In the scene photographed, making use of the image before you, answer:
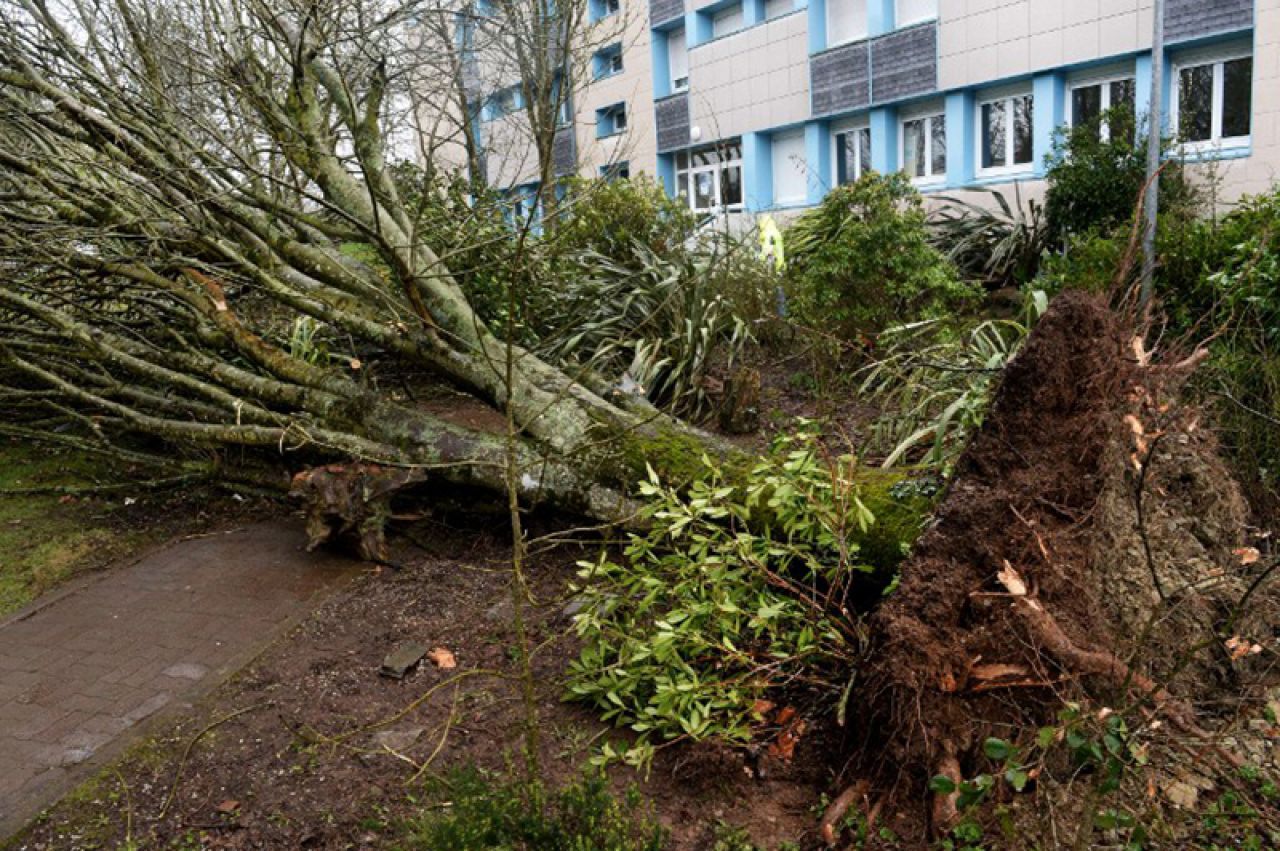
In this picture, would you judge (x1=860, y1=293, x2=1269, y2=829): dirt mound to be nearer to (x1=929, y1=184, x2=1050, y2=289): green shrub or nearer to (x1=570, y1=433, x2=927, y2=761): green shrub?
(x1=570, y1=433, x2=927, y2=761): green shrub

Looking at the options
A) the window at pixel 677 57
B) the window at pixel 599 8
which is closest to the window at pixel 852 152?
the window at pixel 677 57

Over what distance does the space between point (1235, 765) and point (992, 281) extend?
9.91 metres

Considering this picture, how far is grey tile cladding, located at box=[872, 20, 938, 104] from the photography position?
17469 millimetres

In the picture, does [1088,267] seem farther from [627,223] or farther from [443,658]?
[443,658]

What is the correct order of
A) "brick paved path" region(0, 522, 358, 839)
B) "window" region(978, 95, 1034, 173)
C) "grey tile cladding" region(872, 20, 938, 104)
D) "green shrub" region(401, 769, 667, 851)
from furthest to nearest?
1. "grey tile cladding" region(872, 20, 938, 104)
2. "window" region(978, 95, 1034, 173)
3. "brick paved path" region(0, 522, 358, 839)
4. "green shrub" region(401, 769, 667, 851)

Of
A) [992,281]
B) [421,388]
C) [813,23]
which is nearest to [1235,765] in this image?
[421,388]

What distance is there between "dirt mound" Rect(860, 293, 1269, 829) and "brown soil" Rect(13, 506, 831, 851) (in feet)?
1.87

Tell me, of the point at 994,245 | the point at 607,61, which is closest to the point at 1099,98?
the point at 994,245

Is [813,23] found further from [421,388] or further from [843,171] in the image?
[421,388]

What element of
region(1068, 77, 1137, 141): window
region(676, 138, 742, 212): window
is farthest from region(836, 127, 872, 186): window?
region(1068, 77, 1137, 141): window

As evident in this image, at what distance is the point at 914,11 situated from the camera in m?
18.1

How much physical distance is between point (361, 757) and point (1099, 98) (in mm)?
16175

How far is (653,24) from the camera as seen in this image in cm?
2394

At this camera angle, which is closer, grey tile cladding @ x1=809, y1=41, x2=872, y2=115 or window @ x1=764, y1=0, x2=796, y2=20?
grey tile cladding @ x1=809, y1=41, x2=872, y2=115
